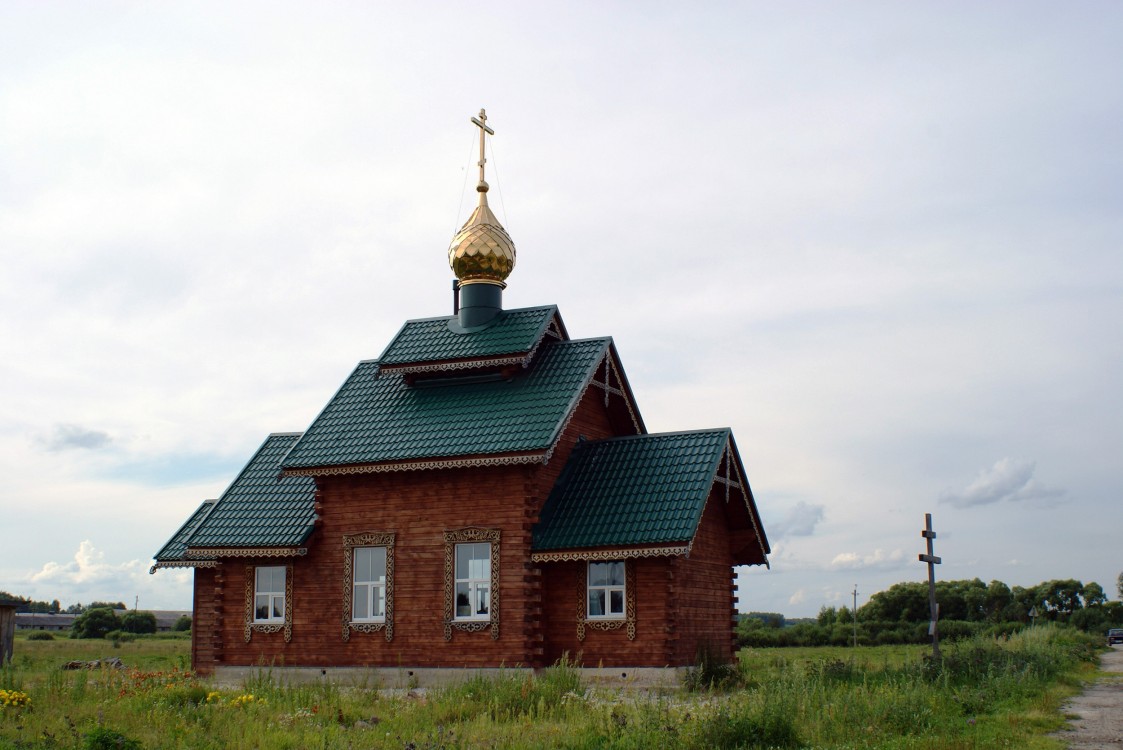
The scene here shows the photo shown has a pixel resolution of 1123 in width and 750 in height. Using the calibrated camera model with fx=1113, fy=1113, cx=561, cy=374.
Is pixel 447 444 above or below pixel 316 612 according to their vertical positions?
above

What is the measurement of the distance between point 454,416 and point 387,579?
11.5 ft

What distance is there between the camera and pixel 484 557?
21.4m

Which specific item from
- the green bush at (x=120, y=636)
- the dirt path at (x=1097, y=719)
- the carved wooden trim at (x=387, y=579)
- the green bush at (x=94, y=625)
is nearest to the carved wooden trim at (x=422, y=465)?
the carved wooden trim at (x=387, y=579)

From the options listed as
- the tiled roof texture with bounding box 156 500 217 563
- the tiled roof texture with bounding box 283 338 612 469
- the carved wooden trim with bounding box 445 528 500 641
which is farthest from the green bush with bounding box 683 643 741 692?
the tiled roof texture with bounding box 156 500 217 563

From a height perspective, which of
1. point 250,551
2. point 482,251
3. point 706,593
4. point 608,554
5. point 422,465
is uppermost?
point 482,251

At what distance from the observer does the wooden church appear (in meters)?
20.6

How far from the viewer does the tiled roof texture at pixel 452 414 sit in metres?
21.5

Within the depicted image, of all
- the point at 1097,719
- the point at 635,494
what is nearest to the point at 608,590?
the point at 635,494

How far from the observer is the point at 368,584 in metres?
22.3

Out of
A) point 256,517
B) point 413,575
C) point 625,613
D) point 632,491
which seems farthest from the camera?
point 256,517

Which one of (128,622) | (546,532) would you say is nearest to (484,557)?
(546,532)

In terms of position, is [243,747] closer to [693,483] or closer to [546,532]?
[546,532]

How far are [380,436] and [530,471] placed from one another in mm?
3575

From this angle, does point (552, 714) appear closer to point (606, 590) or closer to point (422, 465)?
point (606, 590)
